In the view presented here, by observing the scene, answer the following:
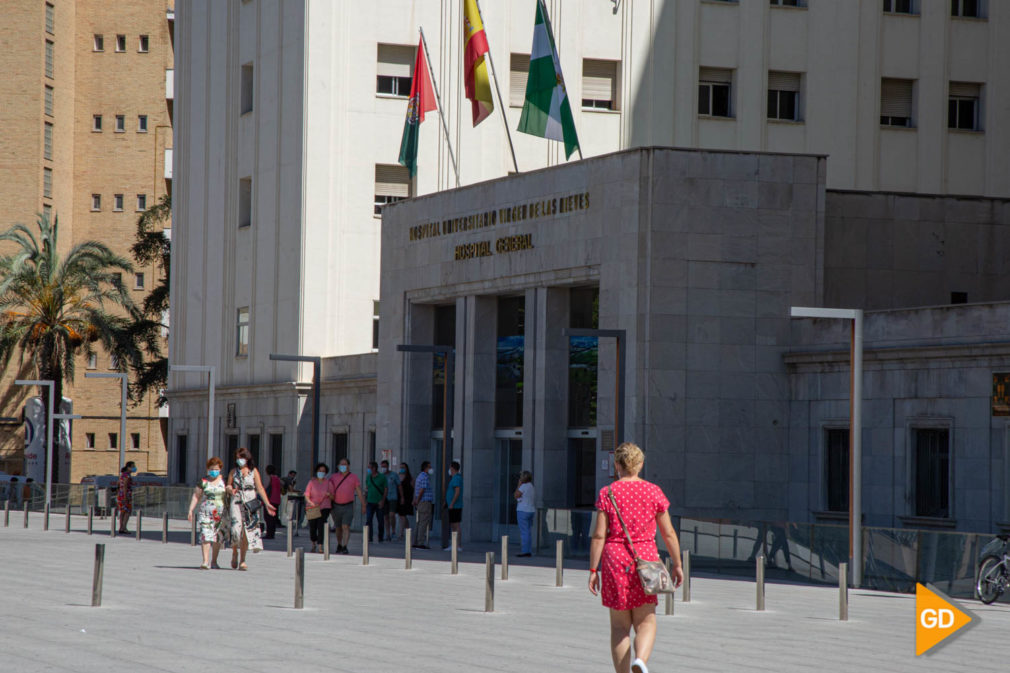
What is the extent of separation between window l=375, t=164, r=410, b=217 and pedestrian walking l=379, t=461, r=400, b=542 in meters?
14.7

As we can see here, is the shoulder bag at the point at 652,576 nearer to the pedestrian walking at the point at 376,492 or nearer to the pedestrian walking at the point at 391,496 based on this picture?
the pedestrian walking at the point at 391,496

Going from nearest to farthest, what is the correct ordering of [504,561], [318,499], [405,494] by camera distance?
[504,561] → [318,499] → [405,494]

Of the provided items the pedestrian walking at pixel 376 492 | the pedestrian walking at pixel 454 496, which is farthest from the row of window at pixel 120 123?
the pedestrian walking at pixel 454 496

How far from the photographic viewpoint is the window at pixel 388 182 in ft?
161

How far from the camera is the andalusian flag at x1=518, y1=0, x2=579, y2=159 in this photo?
35594 mm

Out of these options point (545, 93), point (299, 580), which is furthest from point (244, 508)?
point (545, 93)

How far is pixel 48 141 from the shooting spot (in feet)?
265

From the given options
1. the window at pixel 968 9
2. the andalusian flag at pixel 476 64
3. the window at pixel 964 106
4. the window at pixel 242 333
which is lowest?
the window at pixel 242 333

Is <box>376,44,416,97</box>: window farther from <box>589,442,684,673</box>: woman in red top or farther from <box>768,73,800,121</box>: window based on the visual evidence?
<box>589,442,684,673</box>: woman in red top

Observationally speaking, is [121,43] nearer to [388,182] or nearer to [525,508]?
[388,182]

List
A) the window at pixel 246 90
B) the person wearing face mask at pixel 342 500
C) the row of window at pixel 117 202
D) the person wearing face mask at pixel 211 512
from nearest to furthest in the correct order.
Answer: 1. the person wearing face mask at pixel 211 512
2. the person wearing face mask at pixel 342 500
3. the window at pixel 246 90
4. the row of window at pixel 117 202

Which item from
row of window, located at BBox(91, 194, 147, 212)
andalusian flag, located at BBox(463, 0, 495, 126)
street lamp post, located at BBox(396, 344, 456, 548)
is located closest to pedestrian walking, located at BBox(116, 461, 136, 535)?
street lamp post, located at BBox(396, 344, 456, 548)

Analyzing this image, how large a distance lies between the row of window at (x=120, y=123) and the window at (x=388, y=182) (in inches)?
1472

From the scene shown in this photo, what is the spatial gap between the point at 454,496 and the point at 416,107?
12.5 m
